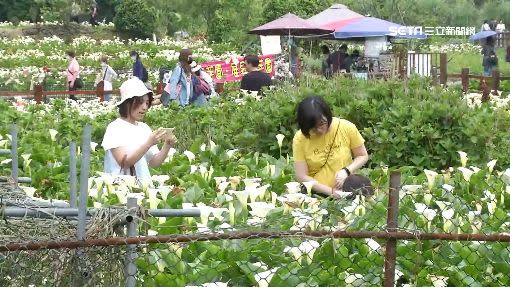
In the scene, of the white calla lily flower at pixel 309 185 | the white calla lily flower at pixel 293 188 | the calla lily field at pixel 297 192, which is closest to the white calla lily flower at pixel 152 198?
the calla lily field at pixel 297 192

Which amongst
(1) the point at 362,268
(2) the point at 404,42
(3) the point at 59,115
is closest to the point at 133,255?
(1) the point at 362,268

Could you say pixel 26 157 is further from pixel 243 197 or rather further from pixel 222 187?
pixel 243 197

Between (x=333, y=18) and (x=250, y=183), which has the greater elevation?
(x=250, y=183)

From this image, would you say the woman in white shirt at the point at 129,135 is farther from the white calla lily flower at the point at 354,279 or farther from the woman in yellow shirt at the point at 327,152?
the white calla lily flower at the point at 354,279

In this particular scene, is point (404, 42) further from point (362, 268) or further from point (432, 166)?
point (362, 268)

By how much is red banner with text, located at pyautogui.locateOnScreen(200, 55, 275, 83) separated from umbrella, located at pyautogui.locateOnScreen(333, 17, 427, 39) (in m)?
2.88

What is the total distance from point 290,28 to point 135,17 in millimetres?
17048

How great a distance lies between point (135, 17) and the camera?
37719 mm

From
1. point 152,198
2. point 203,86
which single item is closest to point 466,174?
point 152,198

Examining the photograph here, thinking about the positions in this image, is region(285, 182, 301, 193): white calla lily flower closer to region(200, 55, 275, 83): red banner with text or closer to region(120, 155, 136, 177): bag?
region(120, 155, 136, 177): bag

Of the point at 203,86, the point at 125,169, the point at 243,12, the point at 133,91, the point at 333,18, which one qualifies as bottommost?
the point at 243,12

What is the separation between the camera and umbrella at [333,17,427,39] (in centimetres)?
2248

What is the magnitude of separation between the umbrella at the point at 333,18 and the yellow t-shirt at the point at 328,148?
56.4 ft

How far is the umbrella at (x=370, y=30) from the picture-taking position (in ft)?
73.8
